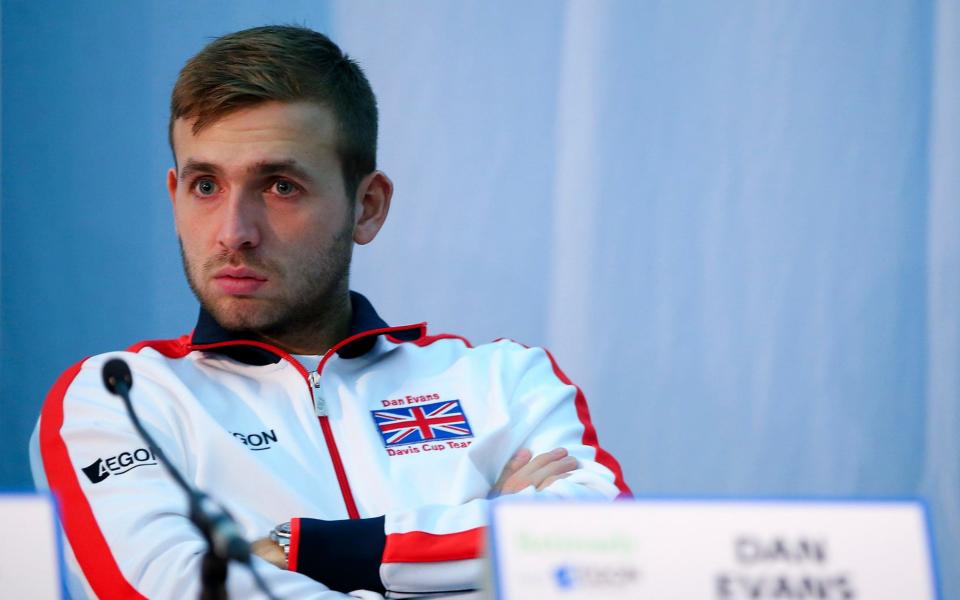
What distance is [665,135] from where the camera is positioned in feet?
8.23

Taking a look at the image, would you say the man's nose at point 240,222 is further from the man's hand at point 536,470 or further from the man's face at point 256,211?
the man's hand at point 536,470

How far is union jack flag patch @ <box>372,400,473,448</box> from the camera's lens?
1.76 metres

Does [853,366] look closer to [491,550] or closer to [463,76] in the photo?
[463,76]

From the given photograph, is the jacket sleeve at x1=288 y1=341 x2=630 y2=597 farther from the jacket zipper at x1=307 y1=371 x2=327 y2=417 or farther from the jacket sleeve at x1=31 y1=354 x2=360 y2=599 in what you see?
the jacket zipper at x1=307 y1=371 x2=327 y2=417

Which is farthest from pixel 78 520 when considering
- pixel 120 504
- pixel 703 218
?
pixel 703 218

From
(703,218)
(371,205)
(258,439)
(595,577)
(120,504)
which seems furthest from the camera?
(703,218)

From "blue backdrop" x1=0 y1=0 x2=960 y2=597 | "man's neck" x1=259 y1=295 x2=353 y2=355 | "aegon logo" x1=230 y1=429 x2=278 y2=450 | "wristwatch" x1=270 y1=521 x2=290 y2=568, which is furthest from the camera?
"blue backdrop" x1=0 y1=0 x2=960 y2=597

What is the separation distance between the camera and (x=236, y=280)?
174 centimetres

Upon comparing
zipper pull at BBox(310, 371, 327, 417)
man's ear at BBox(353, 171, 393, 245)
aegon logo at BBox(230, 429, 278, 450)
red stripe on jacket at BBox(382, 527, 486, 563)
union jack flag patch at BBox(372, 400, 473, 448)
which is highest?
man's ear at BBox(353, 171, 393, 245)

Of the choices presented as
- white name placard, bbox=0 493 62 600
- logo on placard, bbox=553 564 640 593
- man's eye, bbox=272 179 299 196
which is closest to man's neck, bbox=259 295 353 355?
man's eye, bbox=272 179 299 196

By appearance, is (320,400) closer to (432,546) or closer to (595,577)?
(432,546)

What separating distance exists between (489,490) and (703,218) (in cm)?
100

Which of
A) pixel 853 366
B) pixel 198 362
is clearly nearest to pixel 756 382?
pixel 853 366

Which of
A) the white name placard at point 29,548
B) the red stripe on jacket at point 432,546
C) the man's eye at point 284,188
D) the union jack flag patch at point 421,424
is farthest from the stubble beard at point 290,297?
the white name placard at point 29,548
